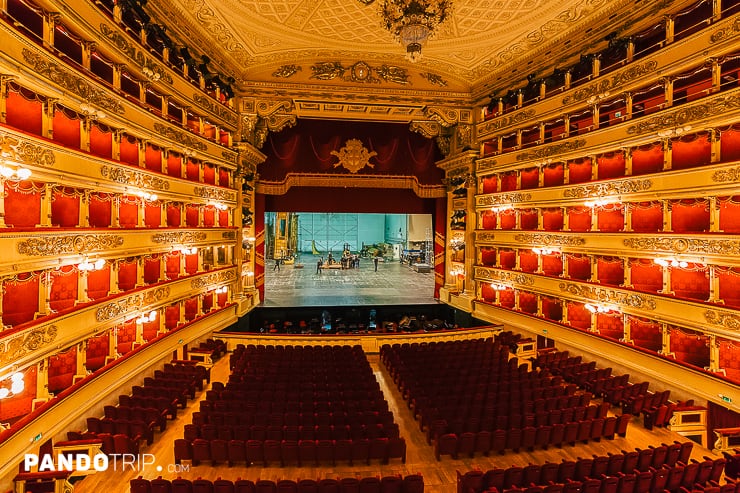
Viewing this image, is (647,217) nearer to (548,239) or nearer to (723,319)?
(548,239)

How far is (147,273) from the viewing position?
490 inches

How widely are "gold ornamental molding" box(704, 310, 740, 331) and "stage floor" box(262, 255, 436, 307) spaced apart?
477 inches

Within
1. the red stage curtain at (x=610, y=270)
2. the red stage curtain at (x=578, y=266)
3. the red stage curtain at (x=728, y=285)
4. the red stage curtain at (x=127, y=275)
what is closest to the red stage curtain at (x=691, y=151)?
the red stage curtain at (x=728, y=285)

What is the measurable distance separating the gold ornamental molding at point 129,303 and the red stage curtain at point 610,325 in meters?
14.4

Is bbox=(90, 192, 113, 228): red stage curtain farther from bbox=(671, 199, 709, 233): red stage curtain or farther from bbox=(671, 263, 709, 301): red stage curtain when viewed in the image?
bbox=(671, 263, 709, 301): red stage curtain

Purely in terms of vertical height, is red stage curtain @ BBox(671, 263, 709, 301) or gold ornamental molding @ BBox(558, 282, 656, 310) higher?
red stage curtain @ BBox(671, 263, 709, 301)

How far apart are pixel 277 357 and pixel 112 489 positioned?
6.24m

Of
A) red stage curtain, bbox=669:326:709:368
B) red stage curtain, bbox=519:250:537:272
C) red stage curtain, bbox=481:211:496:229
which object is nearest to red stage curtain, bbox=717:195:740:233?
red stage curtain, bbox=669:326:709:368

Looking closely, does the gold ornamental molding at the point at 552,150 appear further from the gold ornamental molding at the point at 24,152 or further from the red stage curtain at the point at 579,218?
the gold ornamental molding at the point at 24,152

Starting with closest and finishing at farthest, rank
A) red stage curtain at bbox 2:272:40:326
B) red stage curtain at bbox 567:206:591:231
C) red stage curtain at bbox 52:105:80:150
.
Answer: red stage curtain at bbox 2:272:40:326 → red stage curtain at bbox 52:105:80:150 → red stage curtain at bbox 567:206:591:231

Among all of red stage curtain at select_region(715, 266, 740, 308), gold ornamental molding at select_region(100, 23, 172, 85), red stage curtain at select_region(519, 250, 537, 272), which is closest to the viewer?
red stage curtain at select_region(715, 266, 740, 308)

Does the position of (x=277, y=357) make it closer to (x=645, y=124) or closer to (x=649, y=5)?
(x=645, y=124)

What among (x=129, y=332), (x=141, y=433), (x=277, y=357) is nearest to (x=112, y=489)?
(x=141, y=433)

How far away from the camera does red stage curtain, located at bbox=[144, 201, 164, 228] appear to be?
12391mm
